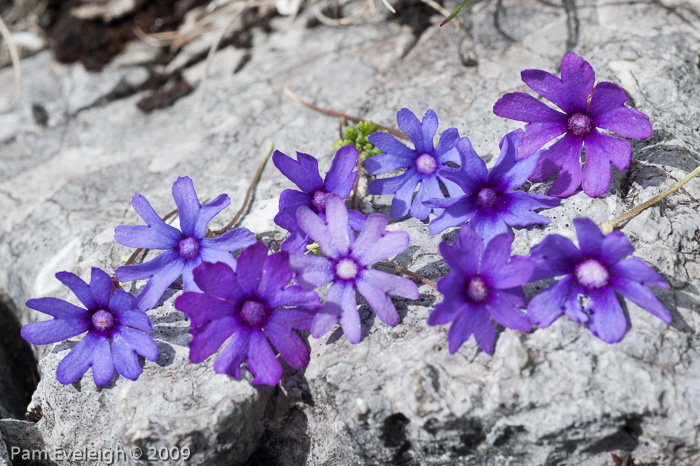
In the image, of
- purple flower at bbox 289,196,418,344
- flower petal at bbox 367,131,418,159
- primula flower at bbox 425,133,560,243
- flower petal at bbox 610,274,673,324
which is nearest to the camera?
flower petal at bbox 610,274,673,324

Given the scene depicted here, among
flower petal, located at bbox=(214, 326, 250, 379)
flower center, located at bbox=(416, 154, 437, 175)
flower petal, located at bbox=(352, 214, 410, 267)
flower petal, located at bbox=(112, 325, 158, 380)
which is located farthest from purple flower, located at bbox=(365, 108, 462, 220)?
flower petal, located at bbox=(112, 325, 158, 380)

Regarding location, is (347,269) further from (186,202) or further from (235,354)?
(186,202)

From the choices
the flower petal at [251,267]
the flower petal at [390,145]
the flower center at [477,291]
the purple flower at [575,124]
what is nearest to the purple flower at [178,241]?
the flower petal at [251,267]

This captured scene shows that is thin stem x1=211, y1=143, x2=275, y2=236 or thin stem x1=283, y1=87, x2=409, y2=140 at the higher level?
thin stem x1=283, y1=87, x2=409, y2=140

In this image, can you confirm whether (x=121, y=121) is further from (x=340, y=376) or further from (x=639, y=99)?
(x=639, y=99)

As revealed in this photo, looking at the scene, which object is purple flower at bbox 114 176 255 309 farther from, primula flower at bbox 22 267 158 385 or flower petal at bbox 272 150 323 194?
flower petal at bbox 272 150 323 194

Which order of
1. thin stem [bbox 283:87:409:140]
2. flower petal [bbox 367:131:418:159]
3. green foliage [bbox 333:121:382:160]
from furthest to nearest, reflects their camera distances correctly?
thin stem [bbox 283:87:409:140], green foliage [bbox 333:121:382:160], flower petal [bbox 367:131:418:159]
